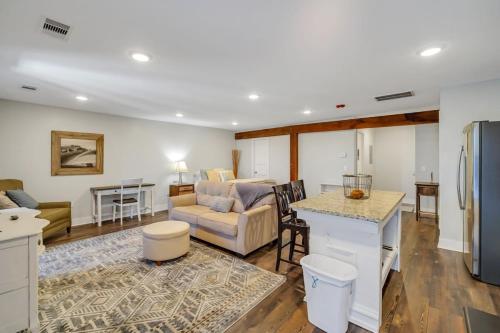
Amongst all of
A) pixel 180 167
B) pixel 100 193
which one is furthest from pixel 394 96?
pixel 100 193

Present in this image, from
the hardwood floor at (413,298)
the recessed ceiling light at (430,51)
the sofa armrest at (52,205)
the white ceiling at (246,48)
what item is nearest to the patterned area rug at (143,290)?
the hardwood floor at (413,298)

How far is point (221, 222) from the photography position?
10.8ft

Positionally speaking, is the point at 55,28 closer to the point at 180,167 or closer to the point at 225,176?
the point at 180,167

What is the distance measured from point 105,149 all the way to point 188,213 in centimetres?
276

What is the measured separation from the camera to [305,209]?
205cm

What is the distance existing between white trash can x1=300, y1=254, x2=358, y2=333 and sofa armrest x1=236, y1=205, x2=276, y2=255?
1240mm

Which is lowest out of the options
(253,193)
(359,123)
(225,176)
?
(253,193)

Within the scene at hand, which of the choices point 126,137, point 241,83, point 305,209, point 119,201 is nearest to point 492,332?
point 305,209

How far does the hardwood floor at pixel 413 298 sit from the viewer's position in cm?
183

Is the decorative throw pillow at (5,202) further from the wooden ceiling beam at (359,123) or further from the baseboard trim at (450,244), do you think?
the baseboard trim at (450,244)

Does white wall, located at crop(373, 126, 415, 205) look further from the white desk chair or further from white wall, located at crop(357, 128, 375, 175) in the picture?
the white desk chair

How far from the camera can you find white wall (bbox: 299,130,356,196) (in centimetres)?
573

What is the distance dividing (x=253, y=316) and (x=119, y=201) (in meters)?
4.12

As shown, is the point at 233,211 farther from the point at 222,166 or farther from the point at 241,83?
the point at 222,166
